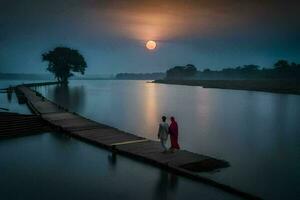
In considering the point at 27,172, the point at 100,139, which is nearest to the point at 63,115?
the point at 100,139

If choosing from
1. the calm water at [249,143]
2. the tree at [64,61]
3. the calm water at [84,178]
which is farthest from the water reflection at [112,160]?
the tree at [64,61]

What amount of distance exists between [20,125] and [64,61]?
382ft

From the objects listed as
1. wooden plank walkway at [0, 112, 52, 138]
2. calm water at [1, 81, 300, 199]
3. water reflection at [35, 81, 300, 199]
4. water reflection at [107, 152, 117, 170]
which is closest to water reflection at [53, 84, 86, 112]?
calm water at [1, 81, 300, 199]

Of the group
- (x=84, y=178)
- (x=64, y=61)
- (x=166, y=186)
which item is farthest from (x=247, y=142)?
(x=64, y=61)

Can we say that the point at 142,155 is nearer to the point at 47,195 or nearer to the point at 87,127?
the point at 47,195

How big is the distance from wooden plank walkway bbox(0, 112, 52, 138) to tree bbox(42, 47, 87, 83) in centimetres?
11383

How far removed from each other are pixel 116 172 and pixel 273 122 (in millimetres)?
30056

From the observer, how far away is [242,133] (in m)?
32.0

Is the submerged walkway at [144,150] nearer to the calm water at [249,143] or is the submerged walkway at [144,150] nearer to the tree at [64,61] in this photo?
the calm water at [249,143]

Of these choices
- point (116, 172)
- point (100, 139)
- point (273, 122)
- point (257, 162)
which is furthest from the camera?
point (273, 122)

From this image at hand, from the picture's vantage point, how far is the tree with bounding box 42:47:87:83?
138750mm

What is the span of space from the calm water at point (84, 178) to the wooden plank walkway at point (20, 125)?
421cm

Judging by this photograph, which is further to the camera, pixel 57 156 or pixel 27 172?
pixel 57 156

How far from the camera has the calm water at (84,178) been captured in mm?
13523
